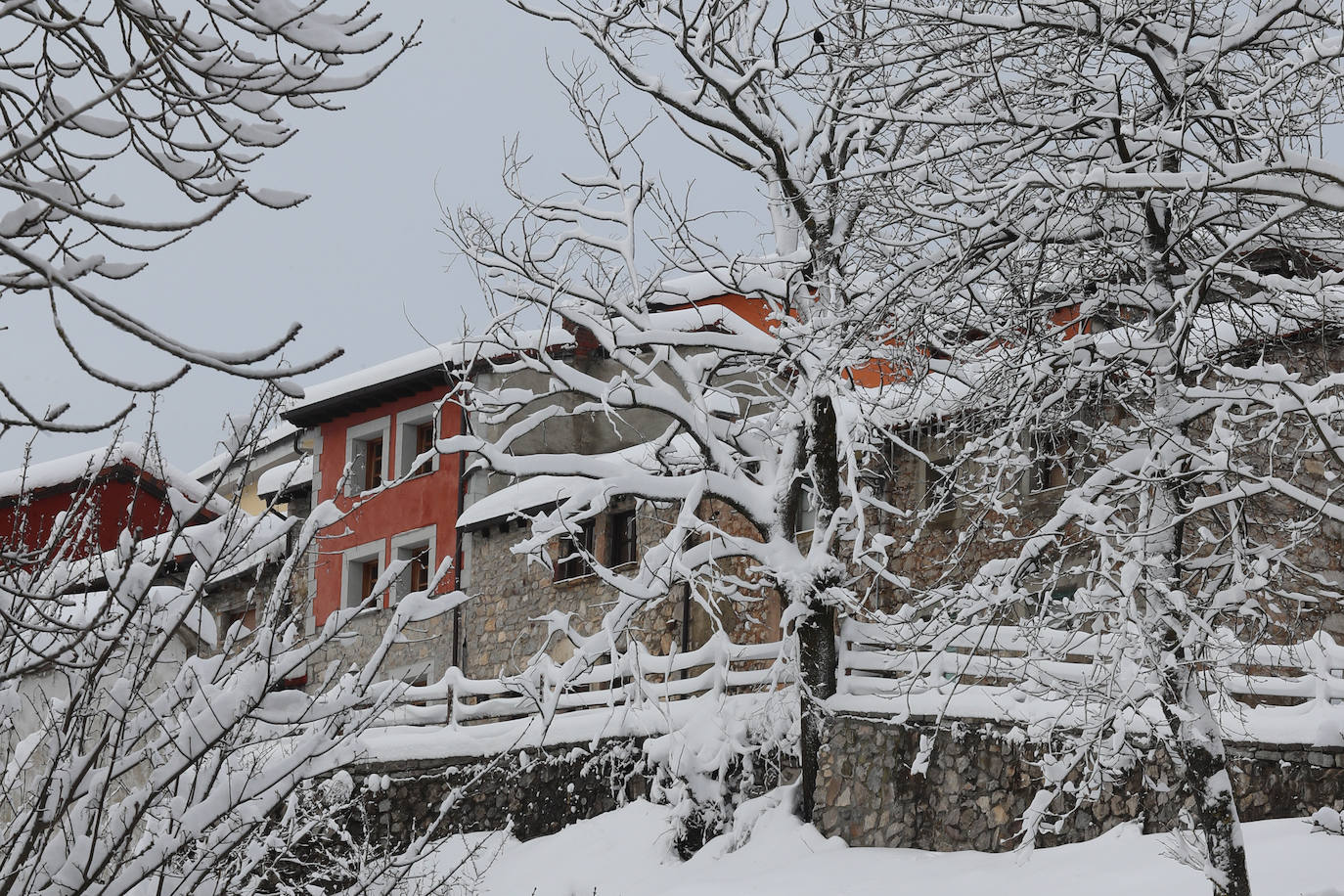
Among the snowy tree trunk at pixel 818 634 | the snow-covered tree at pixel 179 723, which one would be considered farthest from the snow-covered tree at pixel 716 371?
the snow-covered tree at pixel 179 723

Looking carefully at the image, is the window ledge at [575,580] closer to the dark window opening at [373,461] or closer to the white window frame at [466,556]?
the white window frame at [466,556]

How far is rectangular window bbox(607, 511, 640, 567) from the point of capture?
2103cm

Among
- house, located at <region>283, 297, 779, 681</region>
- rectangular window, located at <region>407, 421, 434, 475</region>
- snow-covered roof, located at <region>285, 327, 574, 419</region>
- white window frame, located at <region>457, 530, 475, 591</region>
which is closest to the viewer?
house, located at <region>283, 297, 779, 681</region>

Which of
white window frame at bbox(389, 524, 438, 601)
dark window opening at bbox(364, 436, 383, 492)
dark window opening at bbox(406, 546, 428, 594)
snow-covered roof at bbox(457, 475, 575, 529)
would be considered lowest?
dark window opening at bbox(406, 546, 428, 594)

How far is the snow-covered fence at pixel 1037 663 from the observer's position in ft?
27.0

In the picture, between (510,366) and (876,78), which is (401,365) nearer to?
(510,366)

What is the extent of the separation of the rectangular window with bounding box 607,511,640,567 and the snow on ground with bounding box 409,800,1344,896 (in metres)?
5.99

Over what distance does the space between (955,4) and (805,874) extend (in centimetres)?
689

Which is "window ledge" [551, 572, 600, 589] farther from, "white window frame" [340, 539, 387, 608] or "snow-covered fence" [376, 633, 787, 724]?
"white window frame" [340, 539, 387, 608]

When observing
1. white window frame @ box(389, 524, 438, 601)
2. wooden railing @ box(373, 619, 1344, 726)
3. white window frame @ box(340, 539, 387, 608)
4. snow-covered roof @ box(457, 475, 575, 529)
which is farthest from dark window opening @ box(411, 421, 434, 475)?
wooden railing @ box(373, 619, 1344, 726)

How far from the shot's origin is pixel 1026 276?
7938mm

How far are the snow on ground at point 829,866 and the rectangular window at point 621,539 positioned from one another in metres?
5.99

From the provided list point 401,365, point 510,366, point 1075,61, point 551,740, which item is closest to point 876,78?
point 1075,61

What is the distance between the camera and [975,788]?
40.1 ft
